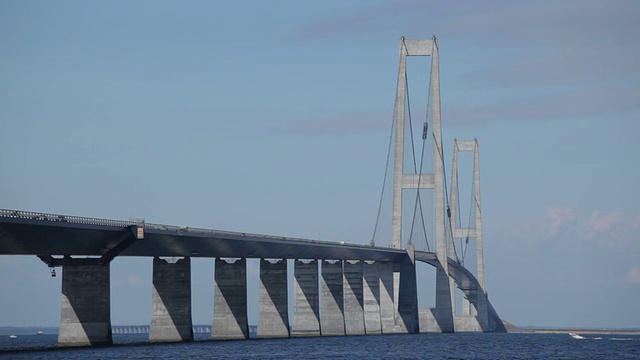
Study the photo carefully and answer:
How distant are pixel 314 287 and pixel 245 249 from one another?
1734 centimetres

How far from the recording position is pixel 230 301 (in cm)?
10906

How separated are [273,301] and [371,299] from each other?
23.5m

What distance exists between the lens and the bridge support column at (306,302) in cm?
12481

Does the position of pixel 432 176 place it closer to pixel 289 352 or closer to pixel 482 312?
pixel 482 312

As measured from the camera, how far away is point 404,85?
141 metres

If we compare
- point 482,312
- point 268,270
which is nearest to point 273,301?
point 268,270

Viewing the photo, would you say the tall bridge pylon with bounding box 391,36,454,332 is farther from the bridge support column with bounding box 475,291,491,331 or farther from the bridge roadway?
the bridge support column with bounding box 475,291,491,331

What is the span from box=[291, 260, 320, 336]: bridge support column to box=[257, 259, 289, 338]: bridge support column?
6.18 meters

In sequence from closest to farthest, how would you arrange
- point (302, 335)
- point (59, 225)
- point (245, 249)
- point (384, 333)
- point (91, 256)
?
point (59, 225) < point (91, 256) < point (245, 249) < point (302, 335) < point (384, 333)

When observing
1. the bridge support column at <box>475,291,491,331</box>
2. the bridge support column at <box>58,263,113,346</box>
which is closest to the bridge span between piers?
the bridge support column at <box>58,263,113,346</box>

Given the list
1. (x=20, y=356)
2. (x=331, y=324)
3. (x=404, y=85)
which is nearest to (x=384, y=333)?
(x=331, y=324)

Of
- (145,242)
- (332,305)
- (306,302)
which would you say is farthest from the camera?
(332,305)

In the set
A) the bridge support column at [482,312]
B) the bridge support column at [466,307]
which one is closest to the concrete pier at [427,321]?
the bridge support column at [482,312]

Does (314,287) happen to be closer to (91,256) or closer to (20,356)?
(91,256)
